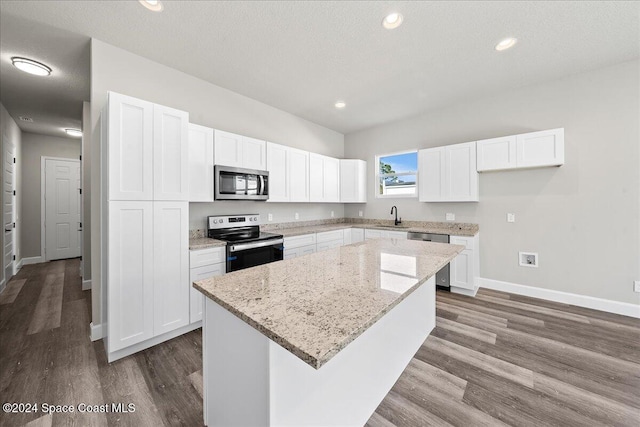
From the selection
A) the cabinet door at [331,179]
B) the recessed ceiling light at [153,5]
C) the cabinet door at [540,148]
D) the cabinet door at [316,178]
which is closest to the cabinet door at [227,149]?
the recessed ceiling light at [153,5]

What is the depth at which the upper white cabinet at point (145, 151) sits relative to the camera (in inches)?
80.6

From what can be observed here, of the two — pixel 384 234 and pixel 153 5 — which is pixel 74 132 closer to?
pixel 153 5

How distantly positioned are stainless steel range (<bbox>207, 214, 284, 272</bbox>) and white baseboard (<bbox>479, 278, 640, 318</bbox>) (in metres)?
3.19

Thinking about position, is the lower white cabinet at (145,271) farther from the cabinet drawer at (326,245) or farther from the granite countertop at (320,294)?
the cabinet drawer at (326,245)

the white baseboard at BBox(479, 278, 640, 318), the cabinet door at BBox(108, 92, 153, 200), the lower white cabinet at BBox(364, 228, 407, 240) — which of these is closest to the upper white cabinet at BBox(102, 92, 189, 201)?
the cabinet door at BBox(108, 92, 153, 200)

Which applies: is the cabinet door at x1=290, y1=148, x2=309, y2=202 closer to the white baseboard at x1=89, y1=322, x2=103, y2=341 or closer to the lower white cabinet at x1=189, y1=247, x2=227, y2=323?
the lower white cabinet at x1=189, y1=247, x2=227, y2=323

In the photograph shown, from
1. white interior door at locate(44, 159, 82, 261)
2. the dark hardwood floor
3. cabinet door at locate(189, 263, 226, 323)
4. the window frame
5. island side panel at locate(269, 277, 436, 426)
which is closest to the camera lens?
island side panel at locate(269, 277, 436, 426)

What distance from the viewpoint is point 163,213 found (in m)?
2.30

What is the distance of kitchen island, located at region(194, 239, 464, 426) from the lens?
85 cm

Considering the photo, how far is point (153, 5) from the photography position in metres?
2.00

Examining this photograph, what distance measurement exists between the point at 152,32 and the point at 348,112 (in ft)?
9.36

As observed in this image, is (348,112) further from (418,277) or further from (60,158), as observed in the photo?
(60,158)

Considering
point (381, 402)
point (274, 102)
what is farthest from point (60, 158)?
point (381, 402)

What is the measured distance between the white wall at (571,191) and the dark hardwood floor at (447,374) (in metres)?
0.61
